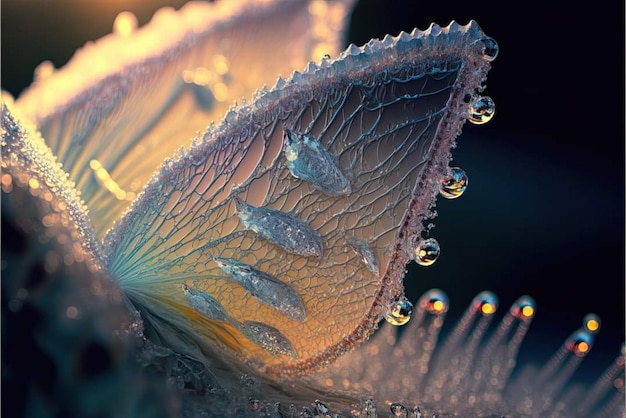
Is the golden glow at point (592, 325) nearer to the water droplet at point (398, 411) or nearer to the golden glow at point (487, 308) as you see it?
the golden glow at point (487, 308)

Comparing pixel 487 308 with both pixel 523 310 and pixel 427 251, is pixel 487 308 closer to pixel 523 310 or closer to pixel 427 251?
pixel 523 310

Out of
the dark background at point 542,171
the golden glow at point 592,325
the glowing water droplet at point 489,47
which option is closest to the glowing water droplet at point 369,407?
the glowing water droplet at point 489,47

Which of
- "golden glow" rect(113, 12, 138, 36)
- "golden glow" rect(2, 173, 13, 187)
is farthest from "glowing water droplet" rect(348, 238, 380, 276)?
"golden glow" rect(113, 12, 138, 36)

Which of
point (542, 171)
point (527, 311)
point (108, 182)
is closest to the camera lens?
point (108, 182)

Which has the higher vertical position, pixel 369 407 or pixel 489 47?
pixel 489 47

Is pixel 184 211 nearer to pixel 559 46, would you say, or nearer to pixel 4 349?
pixel 4 349

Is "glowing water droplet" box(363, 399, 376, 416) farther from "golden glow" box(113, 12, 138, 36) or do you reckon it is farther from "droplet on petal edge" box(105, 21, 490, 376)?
"golden glow" box(113, 12, 138, 36)

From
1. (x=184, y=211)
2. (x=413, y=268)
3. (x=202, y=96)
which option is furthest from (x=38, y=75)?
(x=413, y=268)

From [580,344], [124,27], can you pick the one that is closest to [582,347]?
[580,344]

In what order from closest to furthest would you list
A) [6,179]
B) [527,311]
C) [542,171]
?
[6,179], [527,311], [542,171]
